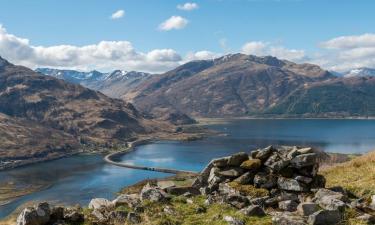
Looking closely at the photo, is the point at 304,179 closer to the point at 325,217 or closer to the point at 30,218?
the point at 325,217

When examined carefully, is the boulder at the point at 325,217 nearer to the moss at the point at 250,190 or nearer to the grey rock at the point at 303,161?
the moss at the point at 250,190

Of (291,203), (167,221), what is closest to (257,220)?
(291,203)

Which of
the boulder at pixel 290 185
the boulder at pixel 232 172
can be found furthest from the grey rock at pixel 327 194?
the boulder at pixel 232 172

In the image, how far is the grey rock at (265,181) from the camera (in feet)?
84.0

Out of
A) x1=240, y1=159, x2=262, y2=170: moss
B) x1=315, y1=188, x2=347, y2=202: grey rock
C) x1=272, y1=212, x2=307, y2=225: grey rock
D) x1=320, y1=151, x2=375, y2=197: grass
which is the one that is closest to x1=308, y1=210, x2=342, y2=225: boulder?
x1=272, y1=212, x2=307, y2=225: grey rock

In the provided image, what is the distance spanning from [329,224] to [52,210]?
13.3 meters

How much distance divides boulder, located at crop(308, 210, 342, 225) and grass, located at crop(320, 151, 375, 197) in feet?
16.5

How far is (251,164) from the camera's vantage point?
27312 millimetres

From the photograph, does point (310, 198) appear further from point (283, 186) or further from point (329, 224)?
point (329, 224)

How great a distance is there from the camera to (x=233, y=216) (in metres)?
21.2

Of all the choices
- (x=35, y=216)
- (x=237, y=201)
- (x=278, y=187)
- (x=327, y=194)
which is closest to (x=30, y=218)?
(x=35, y=216)

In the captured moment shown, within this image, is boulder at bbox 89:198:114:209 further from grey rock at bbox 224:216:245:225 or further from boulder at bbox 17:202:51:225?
grey rock at bbox 224:216:245:225

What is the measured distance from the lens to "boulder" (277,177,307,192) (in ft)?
81.5

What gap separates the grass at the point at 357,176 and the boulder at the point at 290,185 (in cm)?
334
